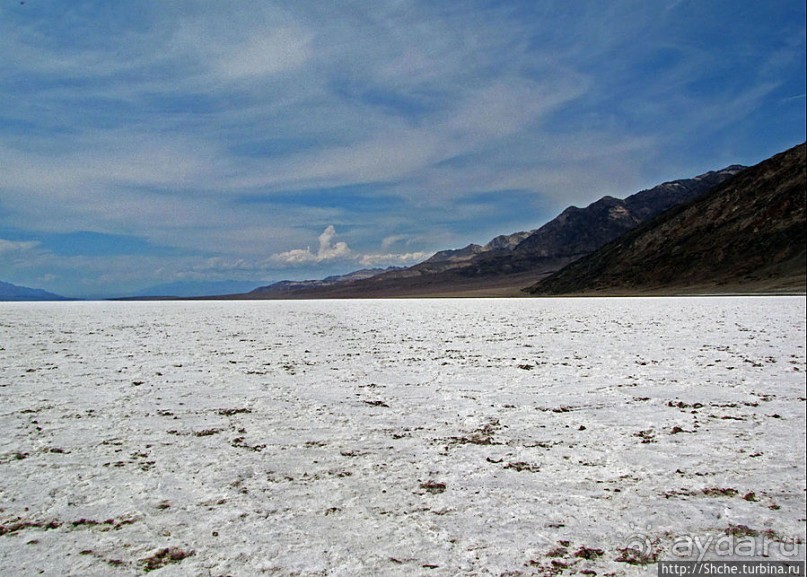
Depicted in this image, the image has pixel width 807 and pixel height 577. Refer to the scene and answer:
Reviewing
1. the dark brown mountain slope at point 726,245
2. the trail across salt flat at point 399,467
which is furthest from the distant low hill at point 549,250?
the trail across salt flat at point 399,467

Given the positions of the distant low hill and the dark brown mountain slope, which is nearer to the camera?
the dark brown mountain slope

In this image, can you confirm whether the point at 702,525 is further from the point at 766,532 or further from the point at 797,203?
the point at 797,203

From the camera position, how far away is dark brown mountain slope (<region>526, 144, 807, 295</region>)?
2090 inches

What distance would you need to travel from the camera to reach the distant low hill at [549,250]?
139 meters

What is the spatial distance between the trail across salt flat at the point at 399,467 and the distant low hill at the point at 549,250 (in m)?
118

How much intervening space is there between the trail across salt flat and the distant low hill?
388 ft

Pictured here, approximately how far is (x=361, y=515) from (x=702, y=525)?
2134 millimetres

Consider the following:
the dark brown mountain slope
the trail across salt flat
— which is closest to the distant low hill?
the dark brown mountain slope

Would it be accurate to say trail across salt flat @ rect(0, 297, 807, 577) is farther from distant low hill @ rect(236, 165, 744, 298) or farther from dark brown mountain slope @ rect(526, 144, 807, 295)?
distant low hill @ rect(236, 165, 744, 298)

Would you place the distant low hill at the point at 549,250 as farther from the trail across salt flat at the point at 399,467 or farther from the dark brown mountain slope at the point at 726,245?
the trail across salt flat at the point at 399,467

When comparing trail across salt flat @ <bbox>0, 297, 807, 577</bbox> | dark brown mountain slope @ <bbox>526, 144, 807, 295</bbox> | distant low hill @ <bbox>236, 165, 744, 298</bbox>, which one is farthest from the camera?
distant low hill @ <bbox>236, 165, 744, 298</bbox>

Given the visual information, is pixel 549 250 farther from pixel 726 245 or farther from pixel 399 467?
pixel 399 467

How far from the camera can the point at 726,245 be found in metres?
61.9

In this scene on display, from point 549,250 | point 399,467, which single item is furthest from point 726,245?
point 549,250
